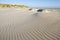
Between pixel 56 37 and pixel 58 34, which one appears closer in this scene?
pixel 56 37

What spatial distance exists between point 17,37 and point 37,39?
95cm

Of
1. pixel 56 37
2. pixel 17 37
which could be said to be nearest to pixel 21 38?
pixel 17 37

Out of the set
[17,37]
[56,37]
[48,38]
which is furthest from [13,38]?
[56,37]

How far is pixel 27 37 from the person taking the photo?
573 centimetres

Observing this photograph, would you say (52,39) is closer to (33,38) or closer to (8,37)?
(33,38)

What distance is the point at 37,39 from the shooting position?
17.8 ft

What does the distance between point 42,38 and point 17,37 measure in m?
1.13

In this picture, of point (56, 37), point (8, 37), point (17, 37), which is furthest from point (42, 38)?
point (8, 37)

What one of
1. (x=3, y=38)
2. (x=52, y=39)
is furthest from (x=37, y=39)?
(x=3, y=38)

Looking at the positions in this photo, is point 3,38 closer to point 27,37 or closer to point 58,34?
point 27,37

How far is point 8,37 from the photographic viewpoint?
5.81 metres

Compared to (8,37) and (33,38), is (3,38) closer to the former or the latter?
(8,37)

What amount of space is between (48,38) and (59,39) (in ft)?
1.55

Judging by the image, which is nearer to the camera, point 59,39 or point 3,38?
point 59,39
